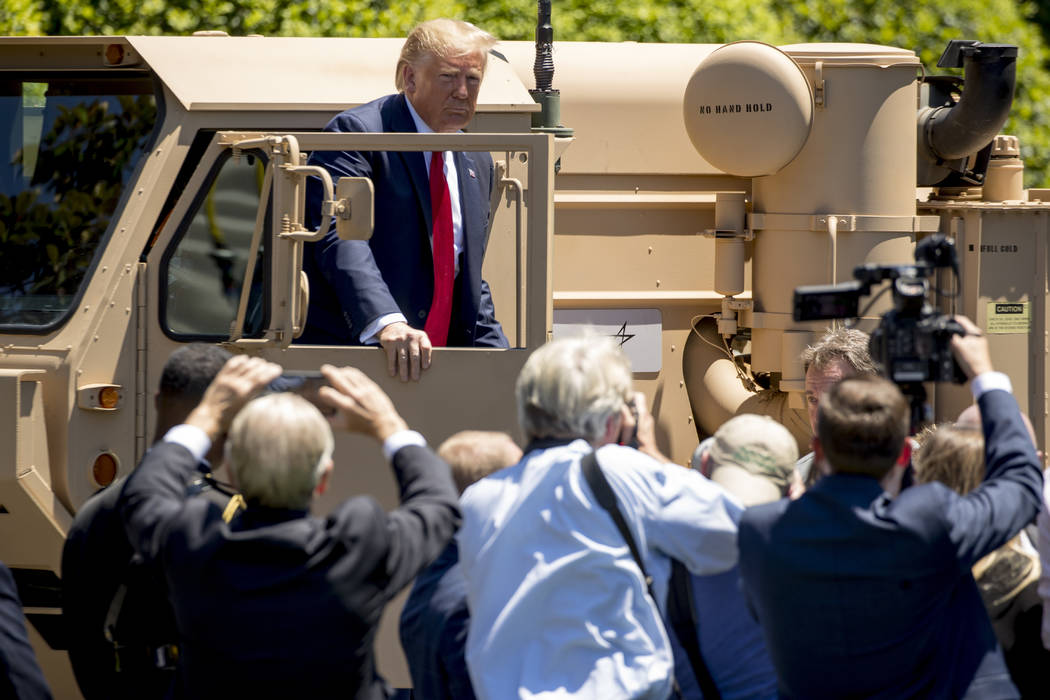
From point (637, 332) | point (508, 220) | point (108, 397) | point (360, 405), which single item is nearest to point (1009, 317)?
point (637, 332)

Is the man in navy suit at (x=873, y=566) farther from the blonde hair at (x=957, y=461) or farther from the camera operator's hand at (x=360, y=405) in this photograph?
the camera operator's hand at (x=360, y=405)

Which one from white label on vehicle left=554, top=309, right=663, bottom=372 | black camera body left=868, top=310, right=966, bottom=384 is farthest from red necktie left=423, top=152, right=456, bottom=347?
black camera body left=868, top=310, right=966, bottom=384

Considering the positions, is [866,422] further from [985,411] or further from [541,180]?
[541,180]

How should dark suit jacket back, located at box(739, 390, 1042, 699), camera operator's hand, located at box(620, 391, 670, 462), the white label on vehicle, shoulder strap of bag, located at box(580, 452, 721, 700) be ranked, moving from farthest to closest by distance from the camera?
the white label on vehicle < camera operator's hand, located at box(620, 391, 670, 462) < shoulder strap of bag, located at box(580, 452, 721, 700) < dark suit jacket back, located at box(739, 390, 1042, 699)

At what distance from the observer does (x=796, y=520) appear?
3107mm

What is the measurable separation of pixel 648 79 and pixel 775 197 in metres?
0.77

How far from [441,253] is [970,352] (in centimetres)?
184

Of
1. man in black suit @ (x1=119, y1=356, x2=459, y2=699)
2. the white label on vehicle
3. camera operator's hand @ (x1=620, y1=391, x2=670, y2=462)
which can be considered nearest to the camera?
man in black suit @ (x1=119, y1=356, x2=459, y2=699)

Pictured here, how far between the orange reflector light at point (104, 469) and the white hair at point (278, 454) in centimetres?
161

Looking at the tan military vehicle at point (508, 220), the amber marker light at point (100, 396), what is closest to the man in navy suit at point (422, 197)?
the tan military vehicle at point (508, 220)

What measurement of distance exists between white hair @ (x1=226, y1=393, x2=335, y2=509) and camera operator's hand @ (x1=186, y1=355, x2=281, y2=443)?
0.22m

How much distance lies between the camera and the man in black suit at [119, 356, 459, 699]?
292cm

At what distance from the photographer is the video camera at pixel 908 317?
336 centimetres

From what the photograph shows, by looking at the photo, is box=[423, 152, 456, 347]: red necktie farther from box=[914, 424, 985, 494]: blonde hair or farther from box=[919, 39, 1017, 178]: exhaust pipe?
box=[919, 39, 1017, 178]: exhaust pipe
